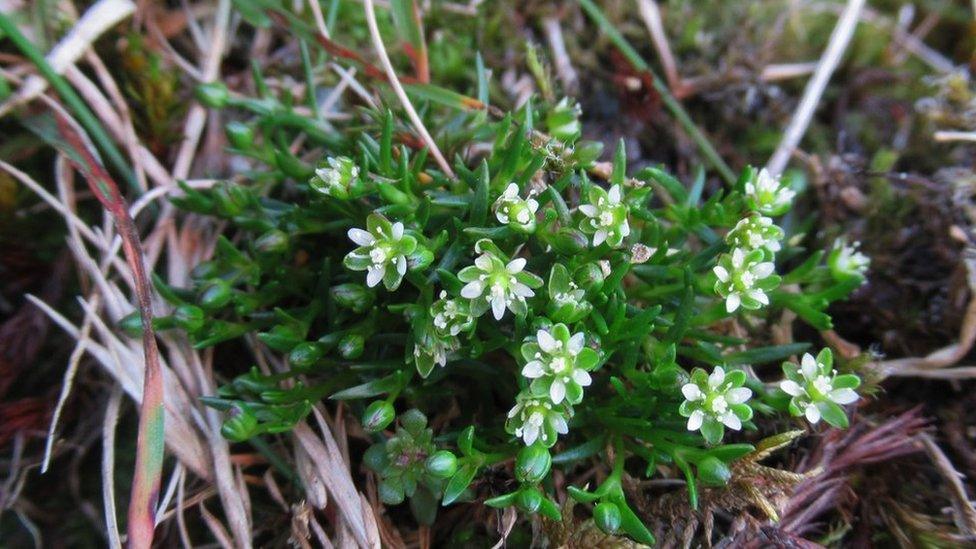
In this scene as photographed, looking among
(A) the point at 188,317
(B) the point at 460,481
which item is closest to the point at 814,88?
(B) the point at 460,481

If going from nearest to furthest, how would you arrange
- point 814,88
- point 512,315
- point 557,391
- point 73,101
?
point 557,391 → point 512,315 → point 73,101 → point 814,88

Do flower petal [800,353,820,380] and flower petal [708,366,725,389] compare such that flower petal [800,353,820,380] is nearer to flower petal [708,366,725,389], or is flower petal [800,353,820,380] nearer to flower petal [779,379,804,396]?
flower petal [779,379,804,396]

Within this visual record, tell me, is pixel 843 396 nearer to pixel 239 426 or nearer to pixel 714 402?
pixel 714 402

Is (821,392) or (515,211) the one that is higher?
(515,211)

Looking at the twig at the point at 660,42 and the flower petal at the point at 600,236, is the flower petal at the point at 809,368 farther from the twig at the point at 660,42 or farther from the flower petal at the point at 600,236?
the twig at the point at 660,42

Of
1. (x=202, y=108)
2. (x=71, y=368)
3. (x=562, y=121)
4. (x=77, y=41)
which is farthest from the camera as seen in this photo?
(x=202, y=108)

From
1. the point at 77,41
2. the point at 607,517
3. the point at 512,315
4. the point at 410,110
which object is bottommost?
the point at 607,517

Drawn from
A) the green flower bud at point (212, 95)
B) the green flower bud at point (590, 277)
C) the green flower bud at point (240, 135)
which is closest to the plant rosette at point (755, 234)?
the green flower bud at point (590, 277)
